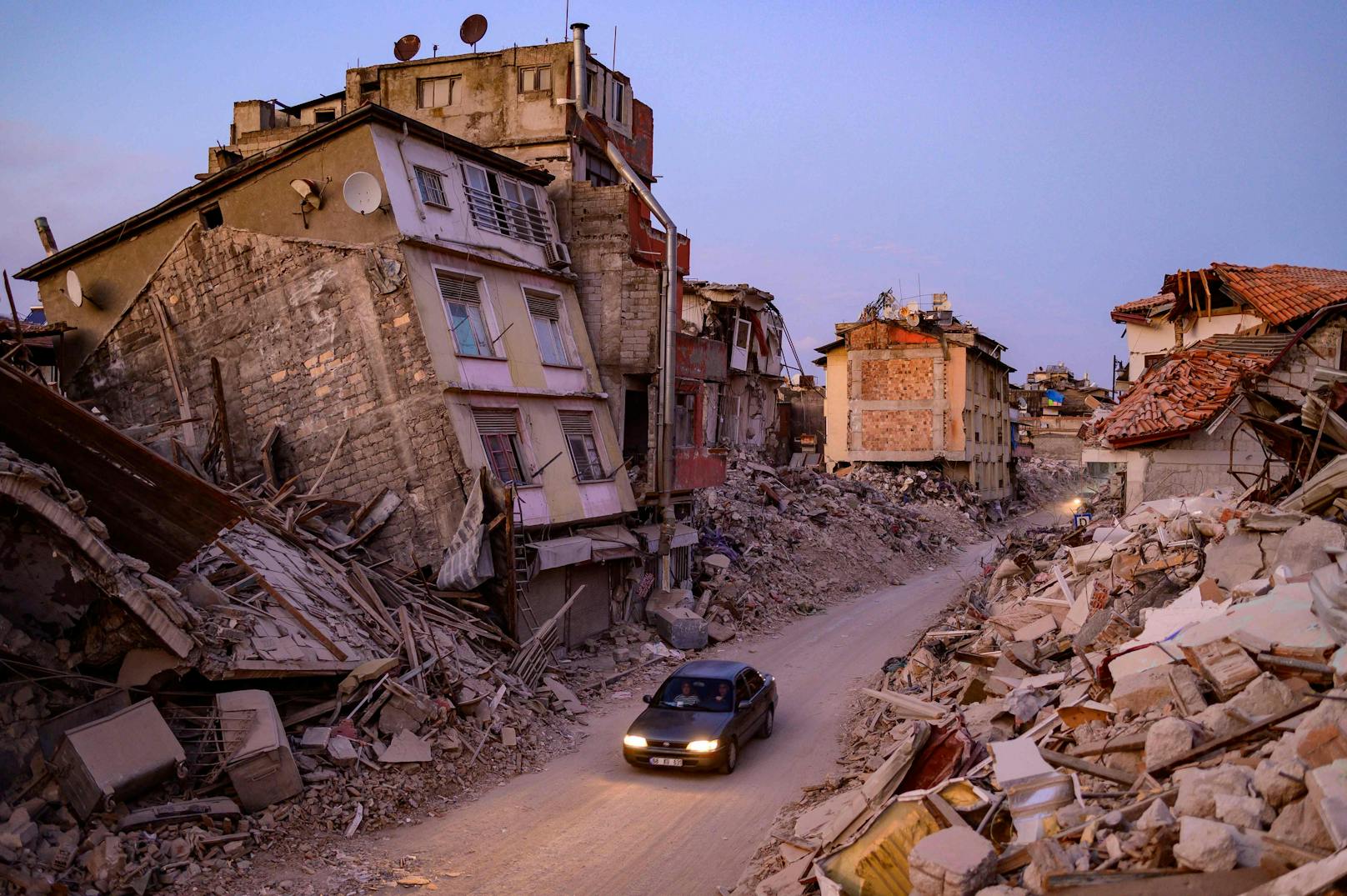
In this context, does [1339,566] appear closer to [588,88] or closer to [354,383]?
[354,383]

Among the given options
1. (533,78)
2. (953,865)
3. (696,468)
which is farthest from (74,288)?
(953,865)

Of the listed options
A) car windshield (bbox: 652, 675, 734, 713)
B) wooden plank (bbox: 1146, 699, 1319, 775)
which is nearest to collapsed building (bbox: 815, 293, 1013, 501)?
car windshield (bbox: 652, 675, 734, 713)

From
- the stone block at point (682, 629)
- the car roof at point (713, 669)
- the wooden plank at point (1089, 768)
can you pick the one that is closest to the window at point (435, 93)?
the stone block at point (682, 629)

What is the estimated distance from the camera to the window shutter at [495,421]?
800 inches

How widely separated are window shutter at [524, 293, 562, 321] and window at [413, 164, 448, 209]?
9.60 feet

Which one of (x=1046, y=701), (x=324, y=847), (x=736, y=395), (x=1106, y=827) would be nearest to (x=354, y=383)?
(x=324, y=847)

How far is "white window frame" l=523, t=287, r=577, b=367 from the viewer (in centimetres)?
2278

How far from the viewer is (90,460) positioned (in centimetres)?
1176

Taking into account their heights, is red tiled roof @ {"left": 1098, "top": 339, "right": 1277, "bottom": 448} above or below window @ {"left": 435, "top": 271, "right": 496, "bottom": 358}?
below

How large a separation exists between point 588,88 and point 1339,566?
→ 2270 cm

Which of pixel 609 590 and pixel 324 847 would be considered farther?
pixel 609 590

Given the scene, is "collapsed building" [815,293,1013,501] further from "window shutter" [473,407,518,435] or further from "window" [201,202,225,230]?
"window" [201,202,225,230]

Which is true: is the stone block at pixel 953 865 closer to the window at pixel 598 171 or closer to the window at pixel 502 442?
the window at pixel 502 442

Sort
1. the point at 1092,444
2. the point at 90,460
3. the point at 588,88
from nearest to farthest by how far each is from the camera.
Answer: the point at 90,460, the point at 1092,444, the point at 588,88
